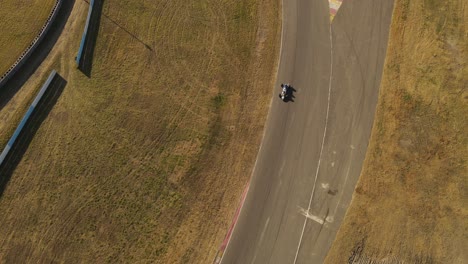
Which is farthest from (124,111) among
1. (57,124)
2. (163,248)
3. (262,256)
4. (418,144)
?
(418,144)

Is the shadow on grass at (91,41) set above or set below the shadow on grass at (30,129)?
above

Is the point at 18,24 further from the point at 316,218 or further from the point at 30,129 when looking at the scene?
the point at 316,218

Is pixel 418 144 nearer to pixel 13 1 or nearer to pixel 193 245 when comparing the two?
pixel 193 245

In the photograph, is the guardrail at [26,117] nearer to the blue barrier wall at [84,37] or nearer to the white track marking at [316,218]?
the blue barrier wall at [84,37]

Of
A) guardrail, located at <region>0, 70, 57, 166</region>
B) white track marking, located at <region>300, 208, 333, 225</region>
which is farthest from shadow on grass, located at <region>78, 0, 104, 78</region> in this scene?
white track marking, located at <region>300, 208, 333, 225</region>

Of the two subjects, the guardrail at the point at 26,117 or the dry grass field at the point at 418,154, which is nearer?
the dry grass field at the point at 418,154

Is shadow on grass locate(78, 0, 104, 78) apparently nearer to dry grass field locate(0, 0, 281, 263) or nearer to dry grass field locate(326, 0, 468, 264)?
dry grass field locate(0, 0, 281, 263)

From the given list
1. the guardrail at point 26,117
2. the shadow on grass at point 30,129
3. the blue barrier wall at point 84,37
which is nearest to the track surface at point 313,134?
the blue barrier wall at point 84,37
